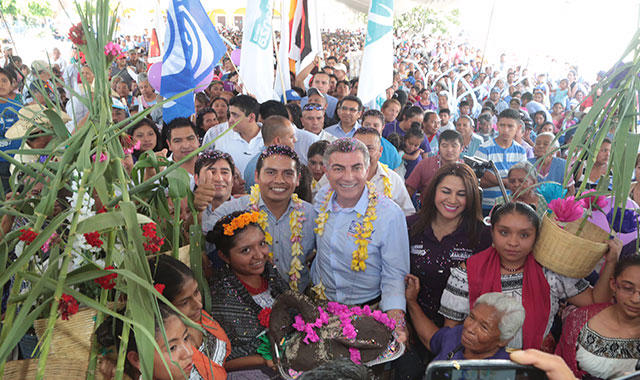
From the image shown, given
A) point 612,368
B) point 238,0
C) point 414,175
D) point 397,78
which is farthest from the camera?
point 238,0

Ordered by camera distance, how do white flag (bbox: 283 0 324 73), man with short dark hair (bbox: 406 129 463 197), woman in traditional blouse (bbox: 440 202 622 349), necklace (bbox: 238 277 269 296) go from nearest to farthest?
woman in traditional blouse (bbox: 440 202 622 349)
necklace (bbox: 238 277 269 296)
man with short dark hair (bbox: 406 129 463 197)
white flag (bbox: 283 0 324 73)

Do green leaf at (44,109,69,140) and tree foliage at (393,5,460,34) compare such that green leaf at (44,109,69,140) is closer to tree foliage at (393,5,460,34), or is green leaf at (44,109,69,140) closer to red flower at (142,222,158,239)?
red flower at (142,222,158,239)

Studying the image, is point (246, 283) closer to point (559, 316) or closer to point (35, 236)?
point (35, 236)

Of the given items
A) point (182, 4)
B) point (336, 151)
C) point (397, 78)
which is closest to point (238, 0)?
point (397, 78)

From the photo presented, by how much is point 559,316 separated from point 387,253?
1.01 metres

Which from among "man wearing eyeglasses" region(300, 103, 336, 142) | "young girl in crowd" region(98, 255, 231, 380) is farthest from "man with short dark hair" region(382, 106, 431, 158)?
"young girl in crowd" region(98, 255, 231, 380)

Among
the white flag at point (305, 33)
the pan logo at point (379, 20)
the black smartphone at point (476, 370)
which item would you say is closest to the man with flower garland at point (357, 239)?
the black smartphone at point (476, 370)

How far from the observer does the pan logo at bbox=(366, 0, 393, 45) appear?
592 cm

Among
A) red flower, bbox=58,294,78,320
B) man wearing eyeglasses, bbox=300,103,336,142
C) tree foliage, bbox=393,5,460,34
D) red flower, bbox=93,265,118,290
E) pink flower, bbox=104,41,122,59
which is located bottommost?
man wearing eyeglasses, bbox=300,103,336,142

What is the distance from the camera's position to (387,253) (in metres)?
2.64

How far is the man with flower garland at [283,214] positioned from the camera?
292 centimetres

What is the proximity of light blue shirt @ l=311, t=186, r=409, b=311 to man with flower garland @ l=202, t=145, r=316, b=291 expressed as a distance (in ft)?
0.58

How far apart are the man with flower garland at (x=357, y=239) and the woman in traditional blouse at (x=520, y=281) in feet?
1.06

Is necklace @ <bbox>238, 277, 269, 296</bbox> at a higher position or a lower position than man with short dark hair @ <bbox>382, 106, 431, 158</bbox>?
lower
